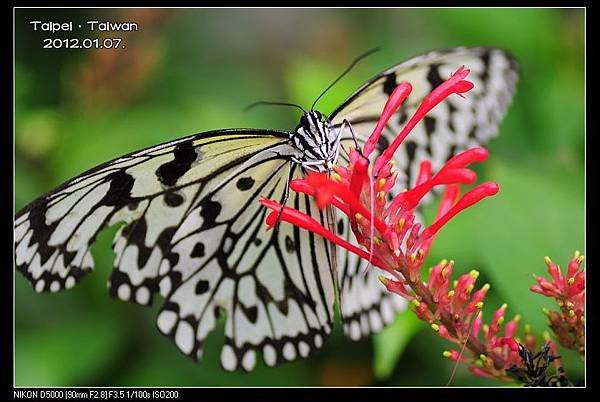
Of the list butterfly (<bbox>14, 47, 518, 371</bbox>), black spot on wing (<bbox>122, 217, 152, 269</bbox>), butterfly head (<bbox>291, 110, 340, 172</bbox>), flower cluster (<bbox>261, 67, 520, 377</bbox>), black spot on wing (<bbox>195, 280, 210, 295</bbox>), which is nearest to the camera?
flower cluster (<bbox>261, 67, 520, 377</bbox>)

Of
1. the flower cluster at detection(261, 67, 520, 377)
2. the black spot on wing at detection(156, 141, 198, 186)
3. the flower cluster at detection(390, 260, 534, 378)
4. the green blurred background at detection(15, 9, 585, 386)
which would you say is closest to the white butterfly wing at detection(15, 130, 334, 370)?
the black spot on wing at detection(156, 141, 198, 186)

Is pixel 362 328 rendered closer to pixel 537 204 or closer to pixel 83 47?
pixel 537 204

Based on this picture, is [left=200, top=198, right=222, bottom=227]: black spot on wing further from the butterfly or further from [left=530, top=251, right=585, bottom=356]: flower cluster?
[left=530, top=251, right=585, bottom=356]: flower cluster

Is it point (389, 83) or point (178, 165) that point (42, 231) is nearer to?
point (178, 165)

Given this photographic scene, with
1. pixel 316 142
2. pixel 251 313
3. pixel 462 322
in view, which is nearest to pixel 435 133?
pixel 316 142

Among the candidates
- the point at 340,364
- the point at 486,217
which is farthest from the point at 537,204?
the point at 340,364

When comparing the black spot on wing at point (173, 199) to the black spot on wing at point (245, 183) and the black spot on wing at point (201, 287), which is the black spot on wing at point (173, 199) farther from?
the black spot on wing at point (201, 287)
